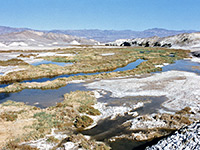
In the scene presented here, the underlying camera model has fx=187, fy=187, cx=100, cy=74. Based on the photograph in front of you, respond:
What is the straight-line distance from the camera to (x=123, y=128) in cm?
1287

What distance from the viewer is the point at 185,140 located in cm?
911

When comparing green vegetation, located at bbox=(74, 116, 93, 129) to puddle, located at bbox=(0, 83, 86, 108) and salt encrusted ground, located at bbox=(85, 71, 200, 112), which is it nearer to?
puddle, located at bbox=(0, 83, 86, 108)

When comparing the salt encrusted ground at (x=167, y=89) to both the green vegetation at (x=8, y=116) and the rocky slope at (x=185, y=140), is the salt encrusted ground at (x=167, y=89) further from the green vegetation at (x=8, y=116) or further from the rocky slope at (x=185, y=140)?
the green vegetation at (x=8, y=116)

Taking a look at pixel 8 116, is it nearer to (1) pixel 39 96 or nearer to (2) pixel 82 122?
(2) pixel 82 122

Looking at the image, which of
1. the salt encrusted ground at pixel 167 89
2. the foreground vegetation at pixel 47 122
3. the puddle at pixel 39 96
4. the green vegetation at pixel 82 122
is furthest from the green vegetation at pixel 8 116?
the salt encrusted ground at pixel 167 89

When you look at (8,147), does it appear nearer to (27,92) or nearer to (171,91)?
(27,92)

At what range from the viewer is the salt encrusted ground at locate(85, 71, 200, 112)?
17.5 meters

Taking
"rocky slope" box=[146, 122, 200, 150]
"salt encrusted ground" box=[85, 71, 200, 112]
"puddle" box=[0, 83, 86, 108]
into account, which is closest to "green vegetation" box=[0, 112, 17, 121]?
"puddle" box=[0, 83, 86, 108]

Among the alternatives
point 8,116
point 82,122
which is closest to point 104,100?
point 82,122

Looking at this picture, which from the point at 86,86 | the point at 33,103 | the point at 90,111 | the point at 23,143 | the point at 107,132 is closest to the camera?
the point at 23,143

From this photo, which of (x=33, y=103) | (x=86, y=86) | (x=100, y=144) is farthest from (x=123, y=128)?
(x=86, y=86)

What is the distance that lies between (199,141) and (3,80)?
27.7 meters

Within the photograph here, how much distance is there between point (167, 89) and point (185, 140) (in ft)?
43.8

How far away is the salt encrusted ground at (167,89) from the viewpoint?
17.5 meters
